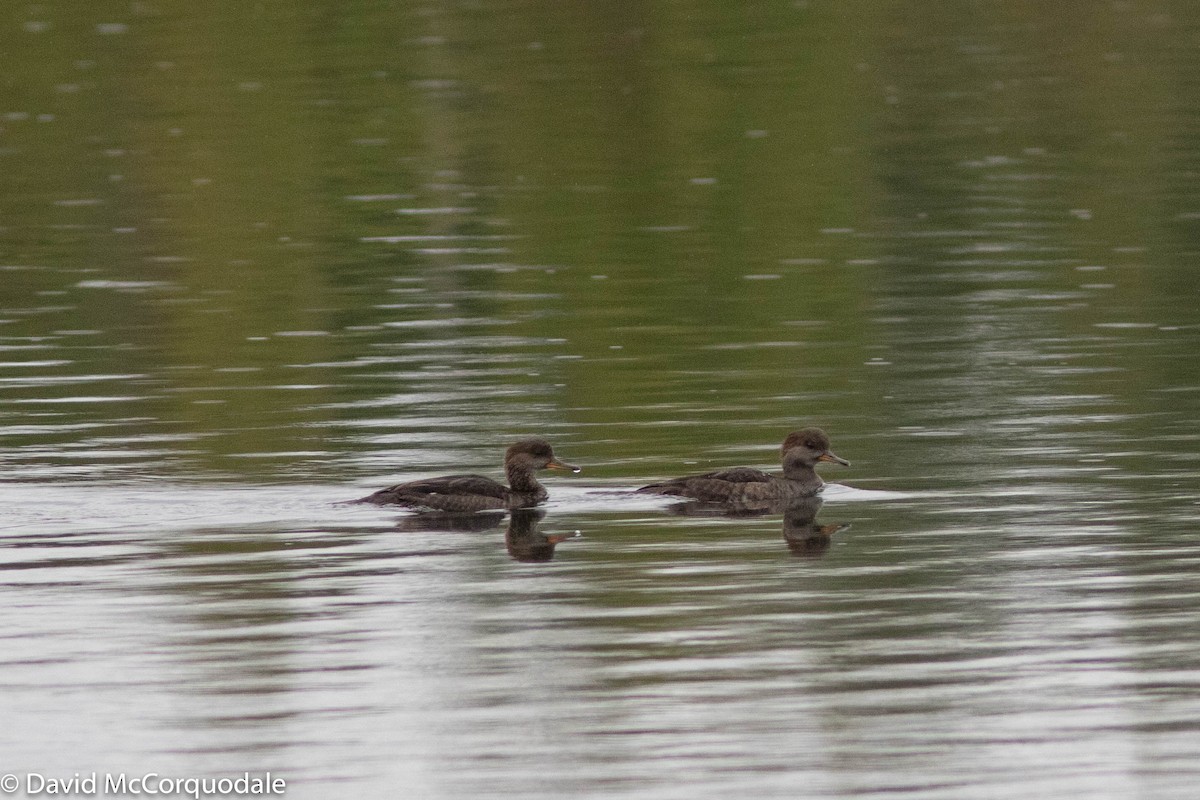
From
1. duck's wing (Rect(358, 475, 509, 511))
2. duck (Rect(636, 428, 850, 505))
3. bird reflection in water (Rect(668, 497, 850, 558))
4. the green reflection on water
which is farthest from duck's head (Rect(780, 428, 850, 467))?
duck's wing (Rect(358, 475, 509, 511))

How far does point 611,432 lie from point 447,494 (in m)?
3.28

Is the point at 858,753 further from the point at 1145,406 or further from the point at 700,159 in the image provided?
the point at 700,159

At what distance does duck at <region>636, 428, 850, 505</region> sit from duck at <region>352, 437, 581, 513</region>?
29.2 inches

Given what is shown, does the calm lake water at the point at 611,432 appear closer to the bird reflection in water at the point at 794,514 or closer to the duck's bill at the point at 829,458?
the bird reflection in water at the point at 794,514

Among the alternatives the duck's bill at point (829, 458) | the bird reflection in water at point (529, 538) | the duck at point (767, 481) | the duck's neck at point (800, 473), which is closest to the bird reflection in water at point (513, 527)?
the bird reflection in water at point (529, 538)

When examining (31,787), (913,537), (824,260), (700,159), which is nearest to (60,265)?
(824,260)

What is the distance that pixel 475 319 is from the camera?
1016 inches

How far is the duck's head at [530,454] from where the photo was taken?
17281 millimetres

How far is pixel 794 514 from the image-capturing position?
55.8 ft

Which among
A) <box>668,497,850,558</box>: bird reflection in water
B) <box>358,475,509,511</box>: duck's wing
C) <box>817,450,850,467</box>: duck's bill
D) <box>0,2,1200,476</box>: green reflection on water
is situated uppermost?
<box>358,475,509,511</box>: duck's wing

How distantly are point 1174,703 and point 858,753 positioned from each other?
174cm

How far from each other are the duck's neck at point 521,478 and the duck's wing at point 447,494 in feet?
0.81

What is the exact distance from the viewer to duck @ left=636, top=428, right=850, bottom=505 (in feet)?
55.3

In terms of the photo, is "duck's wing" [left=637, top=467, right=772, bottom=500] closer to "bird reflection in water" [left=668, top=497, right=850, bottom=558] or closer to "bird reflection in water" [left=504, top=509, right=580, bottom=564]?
"bird reflection in water" [left=668, top=497, right=850, bottom=558]
